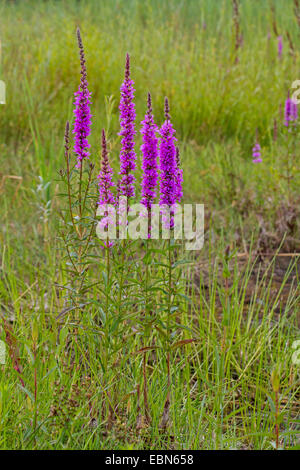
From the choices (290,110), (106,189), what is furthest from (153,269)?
(290,110)

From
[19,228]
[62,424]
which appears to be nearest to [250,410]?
[62,424]

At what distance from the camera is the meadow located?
1498 millimetres

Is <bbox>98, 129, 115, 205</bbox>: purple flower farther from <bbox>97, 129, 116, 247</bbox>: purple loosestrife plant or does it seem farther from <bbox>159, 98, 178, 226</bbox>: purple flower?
<bbox>159, 98, 178, 226</bbox>: purple flower

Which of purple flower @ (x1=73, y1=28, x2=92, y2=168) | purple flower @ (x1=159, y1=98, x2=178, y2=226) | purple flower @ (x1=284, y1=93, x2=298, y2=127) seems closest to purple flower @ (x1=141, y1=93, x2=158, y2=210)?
purple flower @ (x1=159, y1=98, x2=178, y2=226)

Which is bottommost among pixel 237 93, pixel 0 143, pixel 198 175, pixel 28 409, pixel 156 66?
pixel 28 409

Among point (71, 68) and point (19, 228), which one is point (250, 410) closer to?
point (19, 228)

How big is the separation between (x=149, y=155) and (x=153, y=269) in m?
1.16

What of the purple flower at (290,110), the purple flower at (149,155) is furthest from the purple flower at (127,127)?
the purple flower at (290,110)

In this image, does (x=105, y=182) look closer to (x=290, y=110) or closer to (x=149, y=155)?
(x=149, y=155)

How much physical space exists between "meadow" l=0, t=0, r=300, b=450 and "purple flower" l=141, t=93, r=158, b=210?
0.11 meters

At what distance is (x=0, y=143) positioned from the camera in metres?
4.37

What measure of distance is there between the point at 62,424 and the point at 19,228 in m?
1.95

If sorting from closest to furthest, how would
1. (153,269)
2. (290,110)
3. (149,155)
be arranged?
1. (149,155)
2. (153,269)
3. (290,110)

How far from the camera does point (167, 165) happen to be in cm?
141
